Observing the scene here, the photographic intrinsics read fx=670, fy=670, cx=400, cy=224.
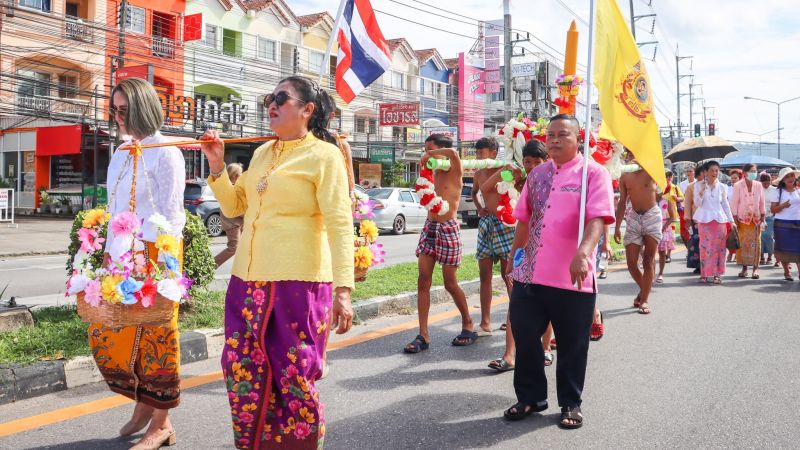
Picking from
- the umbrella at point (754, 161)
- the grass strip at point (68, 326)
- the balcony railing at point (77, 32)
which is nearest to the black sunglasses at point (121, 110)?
the grass strip at point (68, 326)

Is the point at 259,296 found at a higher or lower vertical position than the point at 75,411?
higher

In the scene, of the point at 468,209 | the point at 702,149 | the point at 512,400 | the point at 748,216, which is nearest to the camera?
the point at 512,400

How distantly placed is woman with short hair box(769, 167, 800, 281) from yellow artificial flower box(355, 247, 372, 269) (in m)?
8.42

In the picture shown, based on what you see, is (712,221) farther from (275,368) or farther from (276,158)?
(275,368)

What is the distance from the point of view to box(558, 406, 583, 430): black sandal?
383cm

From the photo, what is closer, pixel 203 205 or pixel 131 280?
pixel 131 280

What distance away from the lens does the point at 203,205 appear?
19078 mm

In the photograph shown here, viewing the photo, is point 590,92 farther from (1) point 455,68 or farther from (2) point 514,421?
(1) point 455,68

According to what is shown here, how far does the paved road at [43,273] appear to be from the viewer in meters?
8.32

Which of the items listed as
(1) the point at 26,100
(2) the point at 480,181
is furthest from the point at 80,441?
(1) the point at 26,100

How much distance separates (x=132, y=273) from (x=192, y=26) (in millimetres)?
29443

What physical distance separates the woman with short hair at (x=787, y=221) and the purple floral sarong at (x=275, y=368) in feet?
32.9

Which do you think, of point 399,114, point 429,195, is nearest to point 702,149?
Answer: point 429,195

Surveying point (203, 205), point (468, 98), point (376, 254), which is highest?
point (468, 98)
